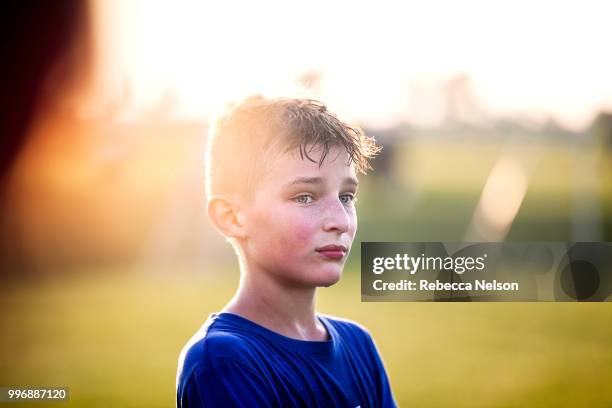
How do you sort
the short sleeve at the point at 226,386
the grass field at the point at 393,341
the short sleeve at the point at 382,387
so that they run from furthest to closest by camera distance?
the grass field at the point at 393,341, the short sleeve at the point at 382,387, the short sleeve at the point at 226,386

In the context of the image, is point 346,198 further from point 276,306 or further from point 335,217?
point 276,306

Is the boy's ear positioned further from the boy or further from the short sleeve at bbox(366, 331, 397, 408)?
the short sleeve at bbox(366, 331, 397, 408)

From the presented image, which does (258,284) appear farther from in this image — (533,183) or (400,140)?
(533,183)

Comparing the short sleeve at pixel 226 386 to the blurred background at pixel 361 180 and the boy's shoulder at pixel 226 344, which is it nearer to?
the boy's shoulder at pixel 226 344

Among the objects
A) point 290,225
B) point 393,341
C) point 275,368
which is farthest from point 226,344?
point 393,341

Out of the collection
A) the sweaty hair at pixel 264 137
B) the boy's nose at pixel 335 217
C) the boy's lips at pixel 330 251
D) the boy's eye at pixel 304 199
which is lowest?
the boy's lips at pixel 330 251

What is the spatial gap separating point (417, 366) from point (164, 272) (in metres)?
0.84

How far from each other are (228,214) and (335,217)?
0.25m

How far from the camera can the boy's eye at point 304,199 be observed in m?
1.73

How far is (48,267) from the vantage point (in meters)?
2.38

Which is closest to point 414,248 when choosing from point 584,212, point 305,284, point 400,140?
point 400,140

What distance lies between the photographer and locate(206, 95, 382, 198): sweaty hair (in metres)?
1.72

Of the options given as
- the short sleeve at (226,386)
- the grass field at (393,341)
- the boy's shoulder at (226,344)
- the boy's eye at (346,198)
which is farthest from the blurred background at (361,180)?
the short sleeve at (226,386)

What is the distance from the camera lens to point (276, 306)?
5.69 ft
